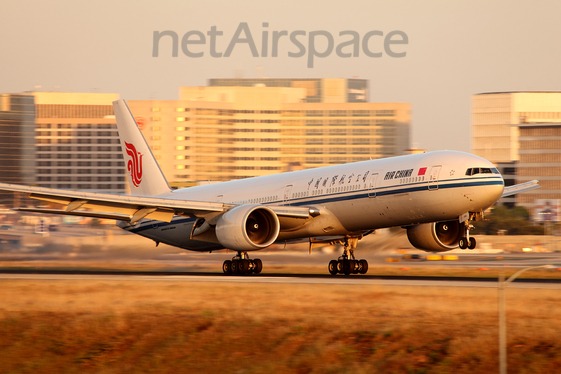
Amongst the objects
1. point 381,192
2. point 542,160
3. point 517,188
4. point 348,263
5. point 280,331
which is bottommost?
point 280,331

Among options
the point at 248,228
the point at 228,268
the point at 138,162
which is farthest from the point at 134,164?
the point at 248,228

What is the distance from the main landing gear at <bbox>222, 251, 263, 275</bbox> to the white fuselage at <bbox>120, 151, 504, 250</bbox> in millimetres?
2016

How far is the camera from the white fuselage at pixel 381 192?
2855cm

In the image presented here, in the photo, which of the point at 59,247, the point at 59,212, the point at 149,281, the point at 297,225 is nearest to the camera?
the point at 149,281

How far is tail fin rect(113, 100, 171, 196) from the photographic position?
41.8 meters

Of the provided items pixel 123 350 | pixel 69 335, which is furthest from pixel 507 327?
pixel 69 335

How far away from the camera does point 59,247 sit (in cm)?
4572

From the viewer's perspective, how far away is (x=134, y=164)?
42438 mm

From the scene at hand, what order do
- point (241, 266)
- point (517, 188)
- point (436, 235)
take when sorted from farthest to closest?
1. point (517, 188)
2. point (241, 266)
3. point (436, 235)

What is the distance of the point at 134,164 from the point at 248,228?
13047 millimetres

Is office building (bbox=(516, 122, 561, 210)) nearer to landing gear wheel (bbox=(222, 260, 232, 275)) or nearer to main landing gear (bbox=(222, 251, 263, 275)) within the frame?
main landing gear (bbox=(222, 251, 263, 275))

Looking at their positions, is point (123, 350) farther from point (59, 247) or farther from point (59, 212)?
point (59, 247)

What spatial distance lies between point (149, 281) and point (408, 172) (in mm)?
11552

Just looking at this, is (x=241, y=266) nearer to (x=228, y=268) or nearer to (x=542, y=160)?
(x=228, y=268)
